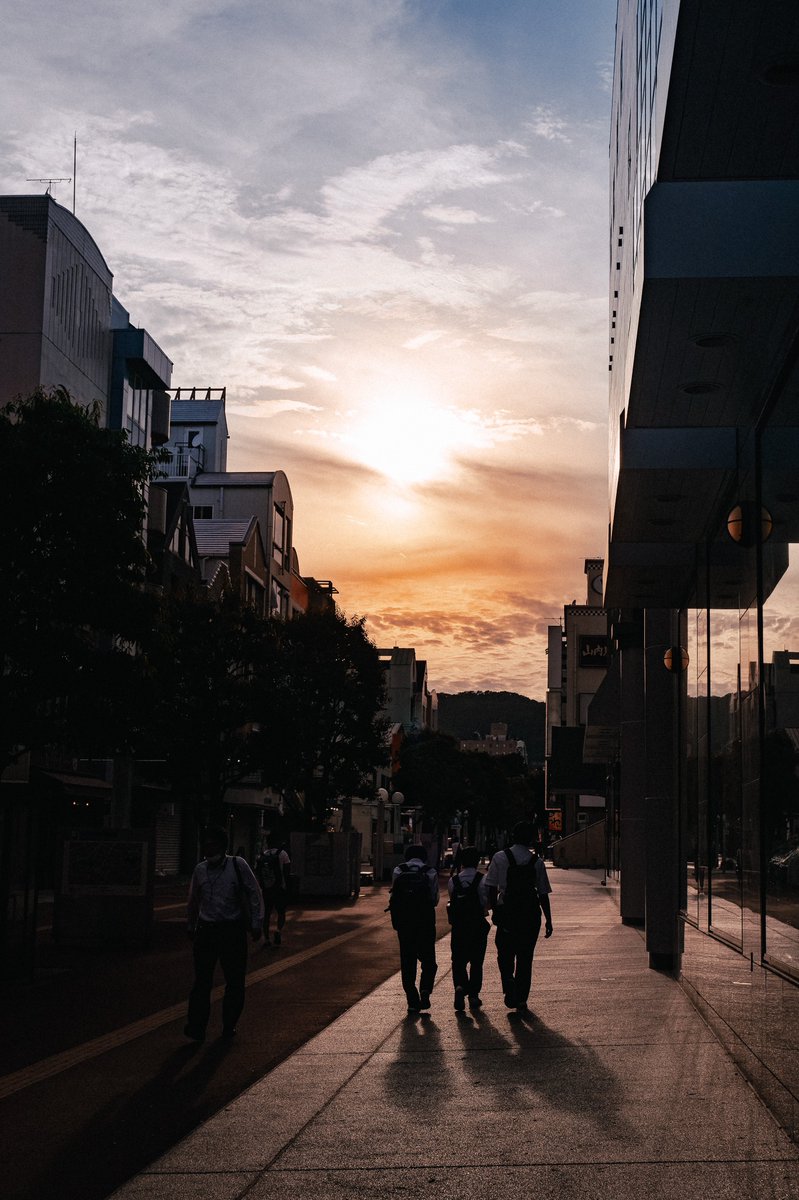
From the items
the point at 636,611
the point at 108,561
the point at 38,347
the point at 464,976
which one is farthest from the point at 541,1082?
the point at 38,347

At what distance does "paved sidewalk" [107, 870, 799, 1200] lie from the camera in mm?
6543

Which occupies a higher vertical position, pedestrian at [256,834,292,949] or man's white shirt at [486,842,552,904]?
man's white shirt at [486,842,552,904]

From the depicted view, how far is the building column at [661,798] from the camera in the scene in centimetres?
1758

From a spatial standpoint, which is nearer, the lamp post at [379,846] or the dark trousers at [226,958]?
the dark trousers at [226,958]

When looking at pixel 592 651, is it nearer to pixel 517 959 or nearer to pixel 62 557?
pixel 62 557

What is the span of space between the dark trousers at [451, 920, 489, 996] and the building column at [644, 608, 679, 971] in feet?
13.0

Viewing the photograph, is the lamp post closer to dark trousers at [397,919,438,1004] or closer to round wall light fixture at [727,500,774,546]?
dark trousers at [397,919,438,1004]

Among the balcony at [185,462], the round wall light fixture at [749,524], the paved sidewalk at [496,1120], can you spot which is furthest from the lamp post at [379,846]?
the round wall light fixture at [749,524]

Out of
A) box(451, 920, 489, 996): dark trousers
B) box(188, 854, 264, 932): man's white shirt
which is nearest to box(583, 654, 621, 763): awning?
box(451, 920, 489, 996): dark trousers

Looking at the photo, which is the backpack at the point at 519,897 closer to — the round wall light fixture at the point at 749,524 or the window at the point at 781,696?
the window at the point at 781,696

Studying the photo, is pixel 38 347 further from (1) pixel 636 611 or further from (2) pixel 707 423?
(2) pixel 707 423

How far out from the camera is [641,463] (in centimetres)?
1319

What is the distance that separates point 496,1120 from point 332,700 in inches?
1759

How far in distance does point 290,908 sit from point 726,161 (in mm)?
29756
